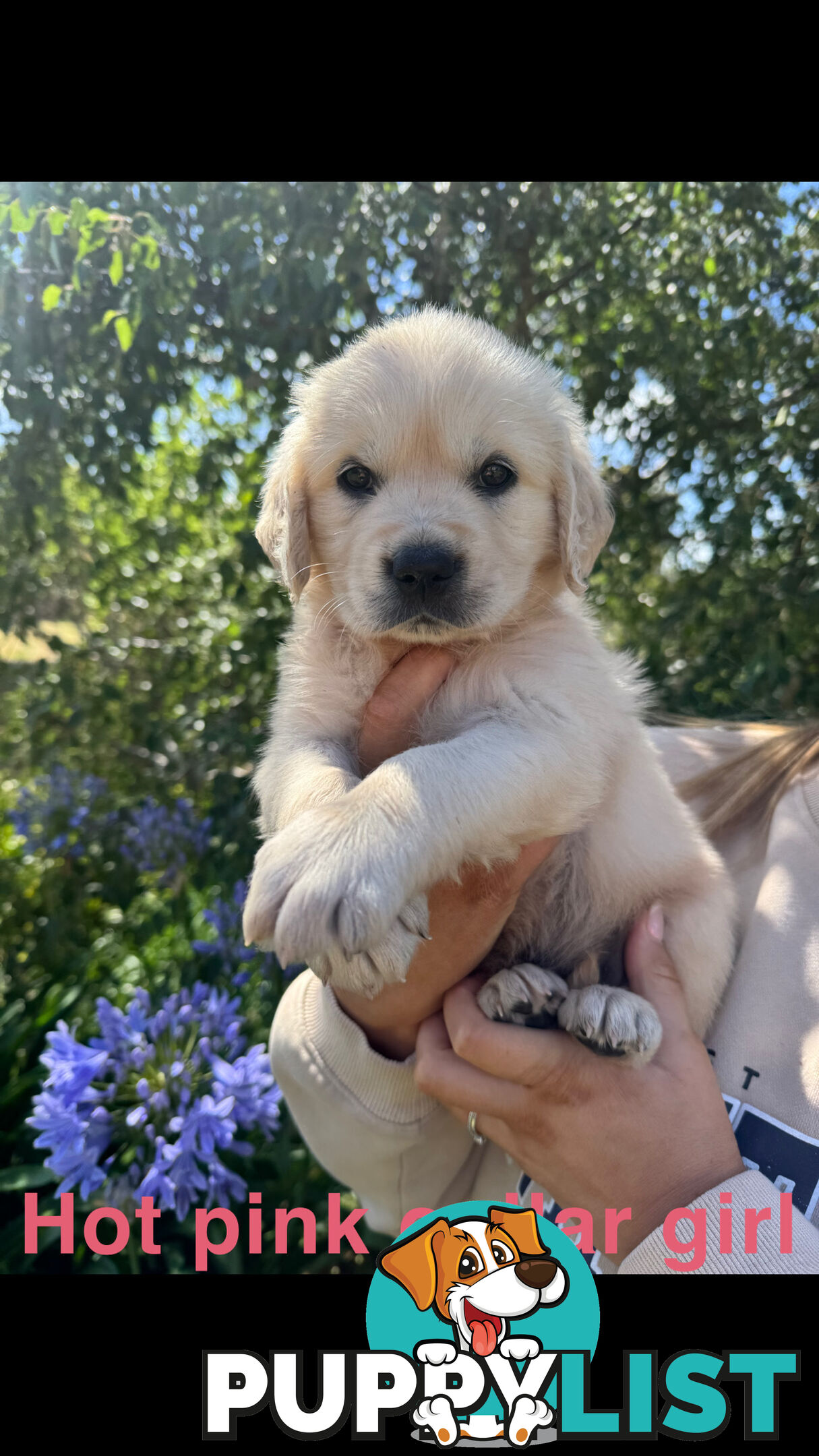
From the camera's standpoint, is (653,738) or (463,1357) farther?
(653,738)

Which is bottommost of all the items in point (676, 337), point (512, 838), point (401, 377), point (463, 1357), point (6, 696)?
point (463, 1357)

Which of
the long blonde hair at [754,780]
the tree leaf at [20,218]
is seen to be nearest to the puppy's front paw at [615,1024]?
the long blonde hair at [754,780]

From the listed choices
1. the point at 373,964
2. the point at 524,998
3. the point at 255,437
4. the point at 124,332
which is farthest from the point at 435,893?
the point at 255,437

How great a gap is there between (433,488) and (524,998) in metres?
1.13

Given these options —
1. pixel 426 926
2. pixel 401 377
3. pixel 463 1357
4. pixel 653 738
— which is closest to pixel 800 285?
pixel 653 738

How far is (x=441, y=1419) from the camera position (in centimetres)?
151

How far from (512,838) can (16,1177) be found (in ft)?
7.25

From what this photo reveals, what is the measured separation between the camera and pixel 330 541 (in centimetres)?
208

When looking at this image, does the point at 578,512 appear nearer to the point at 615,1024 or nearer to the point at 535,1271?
the point at 615,1024

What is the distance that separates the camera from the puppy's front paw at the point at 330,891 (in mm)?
1406

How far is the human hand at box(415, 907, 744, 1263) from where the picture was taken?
177 cm

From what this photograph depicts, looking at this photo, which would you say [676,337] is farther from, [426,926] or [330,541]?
[426,926]

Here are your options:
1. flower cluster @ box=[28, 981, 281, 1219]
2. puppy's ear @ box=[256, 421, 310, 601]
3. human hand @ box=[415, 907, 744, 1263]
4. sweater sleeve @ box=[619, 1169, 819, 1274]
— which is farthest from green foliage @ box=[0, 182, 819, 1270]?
sweater sleeve @ box=[619, 1169, 819, 1274]

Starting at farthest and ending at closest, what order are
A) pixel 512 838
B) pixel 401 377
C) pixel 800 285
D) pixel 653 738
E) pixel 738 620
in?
pixel 738 620, pixel 800 285, pixel 653 738, pixel 401 377, pixel 512 838
